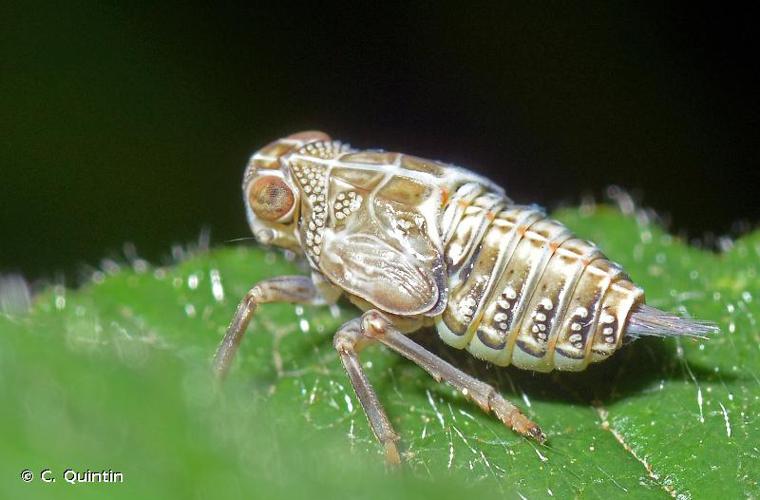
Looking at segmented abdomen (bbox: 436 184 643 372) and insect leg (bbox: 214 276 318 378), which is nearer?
segmented abdomen (bbox: 436 184 643 372)

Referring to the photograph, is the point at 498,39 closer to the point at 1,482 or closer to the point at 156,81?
the point at 156,81

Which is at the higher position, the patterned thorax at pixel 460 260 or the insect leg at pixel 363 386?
the patterned thorax at pixel 460 260

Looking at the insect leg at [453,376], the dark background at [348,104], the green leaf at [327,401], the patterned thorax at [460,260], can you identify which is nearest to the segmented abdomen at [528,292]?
the patterned thorax at [460,260]

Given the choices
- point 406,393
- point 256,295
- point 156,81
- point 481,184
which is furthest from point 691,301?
point 156,81

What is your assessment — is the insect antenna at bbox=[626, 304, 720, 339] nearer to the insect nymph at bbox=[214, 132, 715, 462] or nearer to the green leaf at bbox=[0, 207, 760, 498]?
the insect nymph at bbox=[214, 132, 715, 462]

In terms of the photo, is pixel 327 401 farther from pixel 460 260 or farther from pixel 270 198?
pixel 270 198

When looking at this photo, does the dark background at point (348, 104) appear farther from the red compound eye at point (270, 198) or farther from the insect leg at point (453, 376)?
the insect leg at point (453, 376)

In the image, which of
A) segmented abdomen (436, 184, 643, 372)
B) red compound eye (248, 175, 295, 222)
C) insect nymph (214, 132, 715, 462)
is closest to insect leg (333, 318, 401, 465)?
insect nymph (214, 132, 715, 462)
